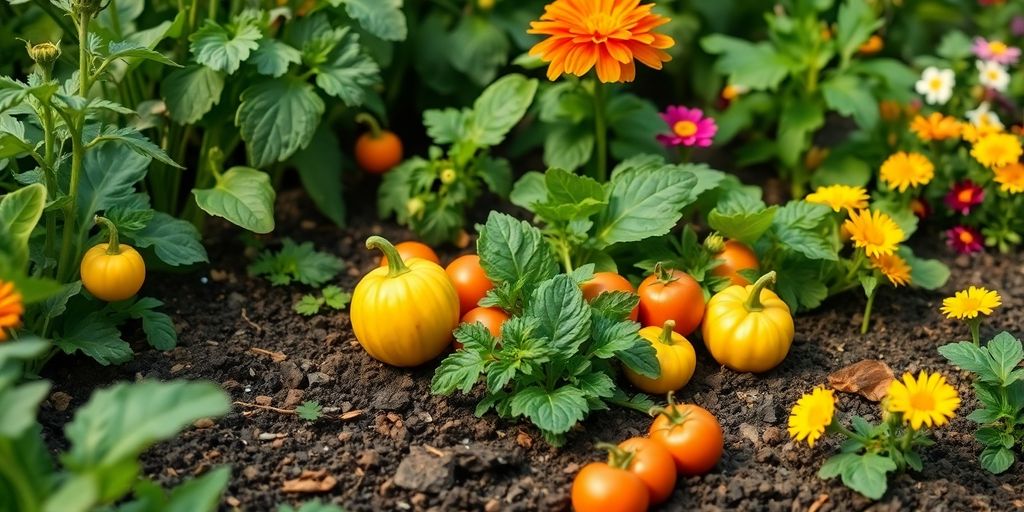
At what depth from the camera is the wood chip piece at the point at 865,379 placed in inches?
103

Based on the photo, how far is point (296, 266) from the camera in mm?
3043

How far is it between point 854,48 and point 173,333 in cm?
226

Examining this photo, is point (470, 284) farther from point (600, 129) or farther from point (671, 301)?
point (600, 129)

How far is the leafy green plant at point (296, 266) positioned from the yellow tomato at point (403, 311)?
448 mm

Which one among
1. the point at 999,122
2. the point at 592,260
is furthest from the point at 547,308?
the point at 999,122

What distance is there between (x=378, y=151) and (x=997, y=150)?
186cm

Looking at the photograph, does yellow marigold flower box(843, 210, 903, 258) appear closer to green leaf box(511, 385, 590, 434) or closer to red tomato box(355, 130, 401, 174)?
green leaf box(511, 385, 590, 434)

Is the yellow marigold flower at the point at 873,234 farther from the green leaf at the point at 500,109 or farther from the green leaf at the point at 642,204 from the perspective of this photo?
the green leaf at the point at 500,109

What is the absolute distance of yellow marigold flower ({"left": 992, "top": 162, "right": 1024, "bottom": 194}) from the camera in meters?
3.21

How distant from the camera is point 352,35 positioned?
3.01 m

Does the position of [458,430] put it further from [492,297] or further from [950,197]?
[950,197]

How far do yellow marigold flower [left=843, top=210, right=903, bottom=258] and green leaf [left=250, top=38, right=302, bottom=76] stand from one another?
150 centimetres

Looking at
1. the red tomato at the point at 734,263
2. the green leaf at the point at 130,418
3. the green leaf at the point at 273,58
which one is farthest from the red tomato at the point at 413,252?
the green leaf at the point at 130,418

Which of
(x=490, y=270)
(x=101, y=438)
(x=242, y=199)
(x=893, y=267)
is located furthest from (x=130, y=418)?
(x=893, y=267)
